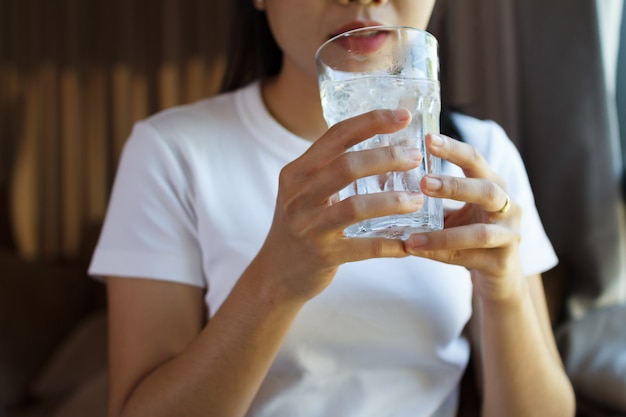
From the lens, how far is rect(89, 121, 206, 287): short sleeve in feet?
3.40

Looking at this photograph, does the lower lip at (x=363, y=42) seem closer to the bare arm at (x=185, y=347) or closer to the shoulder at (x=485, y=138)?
the bare arm at (x=185, y=347)

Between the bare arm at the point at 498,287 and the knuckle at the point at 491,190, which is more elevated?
the knuckle at the point at 491,190

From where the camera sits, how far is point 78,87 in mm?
3596

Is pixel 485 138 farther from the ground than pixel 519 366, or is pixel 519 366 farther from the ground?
pixel 485 138

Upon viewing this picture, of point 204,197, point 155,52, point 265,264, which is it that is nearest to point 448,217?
point 265,264

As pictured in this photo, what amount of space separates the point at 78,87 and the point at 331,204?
10.5 feet

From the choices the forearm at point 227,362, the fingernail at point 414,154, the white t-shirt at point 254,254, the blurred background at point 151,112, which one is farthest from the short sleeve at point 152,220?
the blurred background at point 151,112

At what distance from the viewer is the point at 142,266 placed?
3.37 ft

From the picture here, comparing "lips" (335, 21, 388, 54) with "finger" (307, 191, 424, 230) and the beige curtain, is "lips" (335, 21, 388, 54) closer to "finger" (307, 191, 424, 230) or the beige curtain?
"finger" (307, 191, 424, 230)

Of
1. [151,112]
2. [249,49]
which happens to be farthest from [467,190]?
[151,112]

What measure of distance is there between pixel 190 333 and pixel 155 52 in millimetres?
2793

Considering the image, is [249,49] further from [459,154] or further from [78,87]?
[78,87]

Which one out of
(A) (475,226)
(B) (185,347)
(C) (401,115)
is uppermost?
(C) (401,115)

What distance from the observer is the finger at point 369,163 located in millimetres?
674
